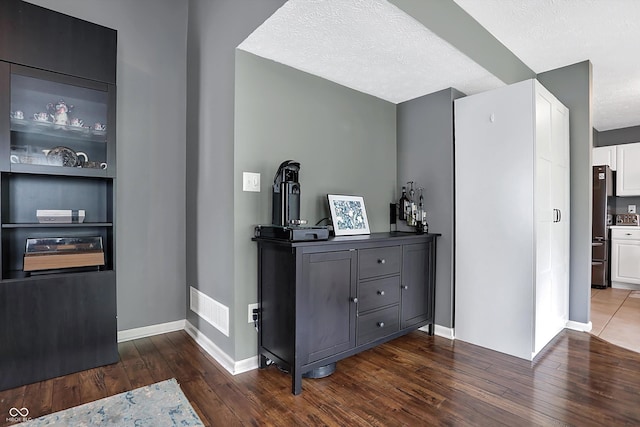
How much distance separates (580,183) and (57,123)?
4.41 meters

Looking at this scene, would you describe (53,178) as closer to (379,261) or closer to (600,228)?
(379,261)

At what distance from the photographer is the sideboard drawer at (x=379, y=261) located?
232cm

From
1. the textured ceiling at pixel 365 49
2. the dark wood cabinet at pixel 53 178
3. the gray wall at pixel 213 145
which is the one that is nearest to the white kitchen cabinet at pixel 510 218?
the textured ceiling at pixel 365 49

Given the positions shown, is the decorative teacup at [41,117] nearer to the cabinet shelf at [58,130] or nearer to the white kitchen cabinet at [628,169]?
the cabinet shelf at [58,130]

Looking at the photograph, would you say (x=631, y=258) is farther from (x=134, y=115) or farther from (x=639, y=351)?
(x=134, y=115)

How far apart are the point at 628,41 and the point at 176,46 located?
394cm

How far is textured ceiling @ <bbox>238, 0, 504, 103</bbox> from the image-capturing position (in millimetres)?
1835

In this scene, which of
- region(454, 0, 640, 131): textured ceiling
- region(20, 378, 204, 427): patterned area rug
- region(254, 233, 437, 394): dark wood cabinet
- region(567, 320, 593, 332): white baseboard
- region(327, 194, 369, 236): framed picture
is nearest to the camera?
region(20, 378, 204, 427): patterned area rug

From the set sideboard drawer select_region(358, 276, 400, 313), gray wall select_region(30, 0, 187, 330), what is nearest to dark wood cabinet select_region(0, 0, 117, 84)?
gray wall select_region(30, 0, 187, 330)

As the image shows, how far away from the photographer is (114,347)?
236cm

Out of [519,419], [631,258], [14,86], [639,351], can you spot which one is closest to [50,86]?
[14,86]

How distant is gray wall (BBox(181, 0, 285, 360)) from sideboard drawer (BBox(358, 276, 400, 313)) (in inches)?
32.3

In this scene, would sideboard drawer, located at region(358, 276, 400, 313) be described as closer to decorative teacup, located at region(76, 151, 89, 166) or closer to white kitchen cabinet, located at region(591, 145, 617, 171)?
decorative teacup, located at region(76, 151, 89, 166)

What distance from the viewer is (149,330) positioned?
9.48ft
